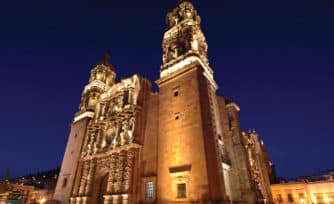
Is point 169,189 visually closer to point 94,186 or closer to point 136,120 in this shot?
point 136,120

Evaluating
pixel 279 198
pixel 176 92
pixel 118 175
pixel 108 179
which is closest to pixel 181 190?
pixel 118 175

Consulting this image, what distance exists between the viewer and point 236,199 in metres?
21.8

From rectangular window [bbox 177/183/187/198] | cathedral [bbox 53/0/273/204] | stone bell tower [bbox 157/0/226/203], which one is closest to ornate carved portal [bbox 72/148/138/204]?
cathedral [bbox 53/0/273/204]

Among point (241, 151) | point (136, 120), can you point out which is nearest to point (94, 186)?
point (136, 120)

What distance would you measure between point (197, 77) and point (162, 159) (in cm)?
1055

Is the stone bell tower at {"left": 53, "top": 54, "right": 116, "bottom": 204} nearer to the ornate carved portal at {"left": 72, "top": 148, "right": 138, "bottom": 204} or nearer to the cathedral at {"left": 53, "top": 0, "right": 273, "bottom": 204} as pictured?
the cathedral at {"left": 53, "top": 0, "right": 273, "bottom": 204}

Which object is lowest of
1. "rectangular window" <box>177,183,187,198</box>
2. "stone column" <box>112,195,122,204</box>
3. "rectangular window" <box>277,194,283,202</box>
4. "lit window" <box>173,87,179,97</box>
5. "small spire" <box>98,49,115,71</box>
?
"rectangular window" <box>277,194,283,202</box>

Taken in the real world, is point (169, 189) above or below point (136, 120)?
below

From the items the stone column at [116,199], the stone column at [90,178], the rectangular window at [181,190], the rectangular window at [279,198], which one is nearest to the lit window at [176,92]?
the rectangular window at [181,190]

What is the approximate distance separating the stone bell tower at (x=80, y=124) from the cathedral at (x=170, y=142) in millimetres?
223

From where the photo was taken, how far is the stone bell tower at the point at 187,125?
18.7 m

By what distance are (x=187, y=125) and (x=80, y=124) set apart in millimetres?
25511

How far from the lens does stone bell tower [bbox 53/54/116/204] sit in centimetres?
3326

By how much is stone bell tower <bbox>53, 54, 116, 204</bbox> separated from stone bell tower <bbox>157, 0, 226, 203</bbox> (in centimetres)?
1873
